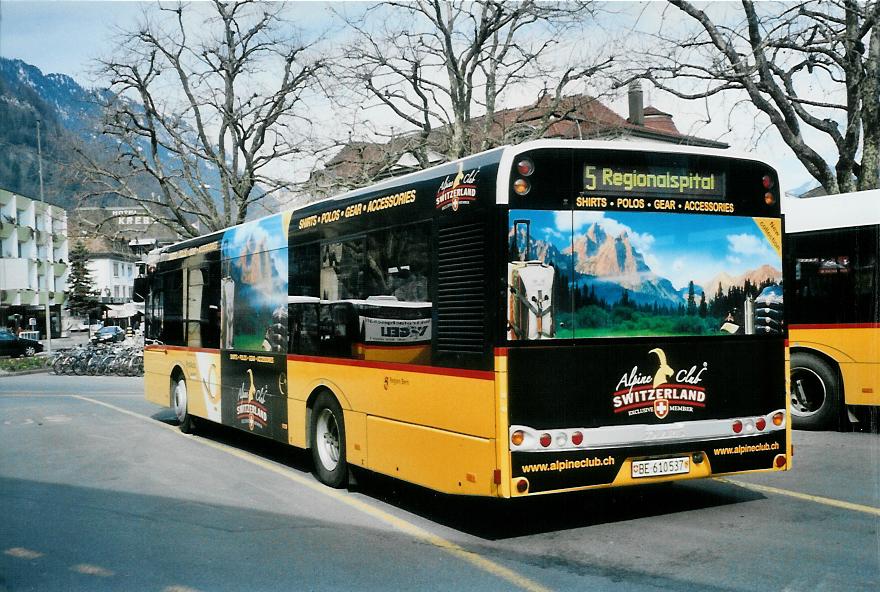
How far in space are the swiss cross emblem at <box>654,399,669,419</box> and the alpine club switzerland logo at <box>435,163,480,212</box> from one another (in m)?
2.15

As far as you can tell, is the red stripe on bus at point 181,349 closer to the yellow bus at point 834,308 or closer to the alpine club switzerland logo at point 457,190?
the alpine club switzerland logo at point 457,190

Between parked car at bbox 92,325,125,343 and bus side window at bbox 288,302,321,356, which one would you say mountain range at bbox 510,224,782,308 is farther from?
parked car at bbox 92,325,125,343

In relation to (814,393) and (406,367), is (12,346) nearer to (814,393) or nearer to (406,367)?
(814,393)

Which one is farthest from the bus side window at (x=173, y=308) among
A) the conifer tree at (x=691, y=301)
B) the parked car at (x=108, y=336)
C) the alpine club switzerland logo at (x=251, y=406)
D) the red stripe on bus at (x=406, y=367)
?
the parked car at (x=108, y=336)

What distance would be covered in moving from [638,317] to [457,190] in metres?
1.73

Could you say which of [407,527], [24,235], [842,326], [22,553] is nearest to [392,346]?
[407,527]

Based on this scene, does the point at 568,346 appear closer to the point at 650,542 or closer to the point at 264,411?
the point at 650,542

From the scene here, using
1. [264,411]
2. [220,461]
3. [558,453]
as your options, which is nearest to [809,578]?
[558,453]

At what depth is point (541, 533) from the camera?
23.6ft

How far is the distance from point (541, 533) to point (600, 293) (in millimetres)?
1987

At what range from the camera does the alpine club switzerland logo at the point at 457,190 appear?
6.90 m

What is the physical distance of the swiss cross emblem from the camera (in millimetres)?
7062

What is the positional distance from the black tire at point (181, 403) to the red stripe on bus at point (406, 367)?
5.08m

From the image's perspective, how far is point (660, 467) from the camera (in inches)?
278
